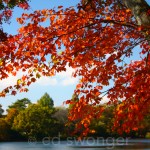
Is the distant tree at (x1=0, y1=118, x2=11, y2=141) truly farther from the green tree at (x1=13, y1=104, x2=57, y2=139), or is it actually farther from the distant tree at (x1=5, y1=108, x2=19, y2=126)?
the green tree at (x1=13, y1=104, x2=57, y2=139)

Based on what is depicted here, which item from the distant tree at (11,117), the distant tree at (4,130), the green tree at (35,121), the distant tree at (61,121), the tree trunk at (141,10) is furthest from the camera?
the distant tree at (11,117)

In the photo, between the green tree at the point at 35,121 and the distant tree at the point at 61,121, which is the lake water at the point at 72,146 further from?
the distant tree at the point at 61,121

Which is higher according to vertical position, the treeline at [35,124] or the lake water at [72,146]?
the treeline at [35,124]

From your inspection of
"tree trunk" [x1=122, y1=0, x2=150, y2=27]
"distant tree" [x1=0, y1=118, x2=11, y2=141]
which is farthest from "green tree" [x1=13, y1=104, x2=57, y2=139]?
"tree trunk" [x1=122, y1=0, x2=150, y2=27]

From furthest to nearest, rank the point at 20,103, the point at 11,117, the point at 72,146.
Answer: the point at 20,103 < the point at 11,117 < the point at 72,146

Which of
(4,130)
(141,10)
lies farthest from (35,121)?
(141,10)

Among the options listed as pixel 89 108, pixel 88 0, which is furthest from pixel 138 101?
pixel 88 0

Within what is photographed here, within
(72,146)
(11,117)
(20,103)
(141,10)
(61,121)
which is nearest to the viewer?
(141,10)

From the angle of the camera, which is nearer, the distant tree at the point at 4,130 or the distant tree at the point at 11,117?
the distant tree at the point at 4,130

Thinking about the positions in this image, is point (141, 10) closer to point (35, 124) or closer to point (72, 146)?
point (72, 146)

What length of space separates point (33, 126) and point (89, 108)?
46059 mm

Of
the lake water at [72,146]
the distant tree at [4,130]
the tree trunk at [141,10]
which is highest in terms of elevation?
the distant tree at [4,130]

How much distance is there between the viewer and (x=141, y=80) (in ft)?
34.7

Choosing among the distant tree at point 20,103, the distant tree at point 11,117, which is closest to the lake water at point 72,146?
the distant tree at point 11,117
